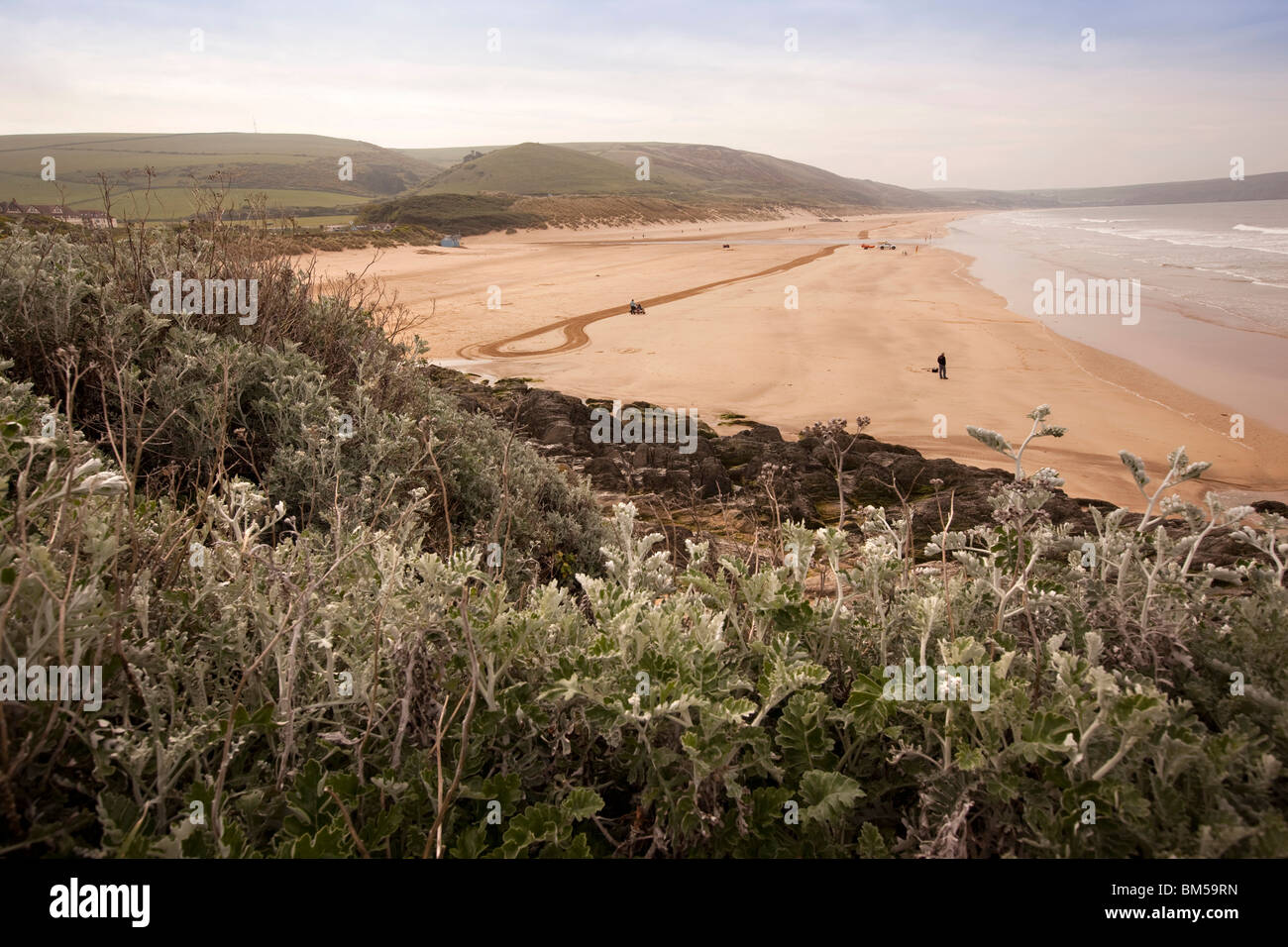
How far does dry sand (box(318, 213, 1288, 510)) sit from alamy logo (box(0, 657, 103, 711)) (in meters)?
9.64

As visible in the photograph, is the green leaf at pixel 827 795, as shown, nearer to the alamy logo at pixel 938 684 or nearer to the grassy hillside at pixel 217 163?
the alamy logo at pixel 938 684

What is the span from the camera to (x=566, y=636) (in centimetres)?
204

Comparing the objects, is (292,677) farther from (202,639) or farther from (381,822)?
(202,639)

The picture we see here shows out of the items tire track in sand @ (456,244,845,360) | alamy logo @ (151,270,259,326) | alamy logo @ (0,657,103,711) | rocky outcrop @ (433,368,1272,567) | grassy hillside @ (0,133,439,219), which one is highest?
grassy hillside @ (0,133,439,219)

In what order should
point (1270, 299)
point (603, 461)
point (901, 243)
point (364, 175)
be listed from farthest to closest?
point (364, 175), point (901, 243), point (1270, 299), point (603, 461)

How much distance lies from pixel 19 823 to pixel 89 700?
10.9 inches

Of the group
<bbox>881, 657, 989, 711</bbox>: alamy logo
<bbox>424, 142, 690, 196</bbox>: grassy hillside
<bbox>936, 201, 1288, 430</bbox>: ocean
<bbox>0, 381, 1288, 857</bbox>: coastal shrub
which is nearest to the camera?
<bbox>0, 381, 1288, 857</bbox>: coastal shrub

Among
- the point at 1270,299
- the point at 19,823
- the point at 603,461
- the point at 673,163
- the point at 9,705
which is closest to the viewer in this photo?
the point at 19,823

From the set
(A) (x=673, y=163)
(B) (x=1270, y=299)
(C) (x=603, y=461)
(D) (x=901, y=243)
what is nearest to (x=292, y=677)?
(C) (x=603, y=461)
